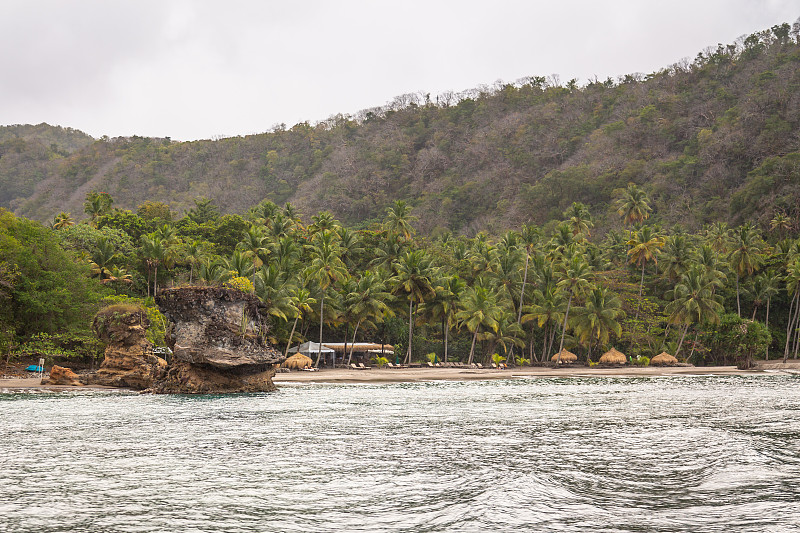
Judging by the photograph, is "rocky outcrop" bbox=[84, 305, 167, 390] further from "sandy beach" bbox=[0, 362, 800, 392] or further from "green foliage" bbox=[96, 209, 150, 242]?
"green foliage" bbox=[96, 209, 150, 242]

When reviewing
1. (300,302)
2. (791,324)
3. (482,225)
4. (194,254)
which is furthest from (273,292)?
(482,225)

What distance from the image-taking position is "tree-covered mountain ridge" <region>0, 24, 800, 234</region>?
99.7 m

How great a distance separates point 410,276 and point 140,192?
3966 inches

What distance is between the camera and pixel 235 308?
34062mm

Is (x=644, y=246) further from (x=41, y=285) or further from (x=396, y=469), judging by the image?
(x=396, y=469)

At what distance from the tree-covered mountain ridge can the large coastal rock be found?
7476cm

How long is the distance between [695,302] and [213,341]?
4930 cm

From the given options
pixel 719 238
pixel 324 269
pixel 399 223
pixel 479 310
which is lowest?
pixel 479 310

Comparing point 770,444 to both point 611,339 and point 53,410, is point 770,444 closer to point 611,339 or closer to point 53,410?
point 53,410

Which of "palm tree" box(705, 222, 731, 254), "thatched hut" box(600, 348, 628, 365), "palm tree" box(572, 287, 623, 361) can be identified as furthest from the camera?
"palm tree" box(705, 222, 731, 254)

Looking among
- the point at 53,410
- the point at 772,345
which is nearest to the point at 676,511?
the point at 53,410

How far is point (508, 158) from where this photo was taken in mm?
136000

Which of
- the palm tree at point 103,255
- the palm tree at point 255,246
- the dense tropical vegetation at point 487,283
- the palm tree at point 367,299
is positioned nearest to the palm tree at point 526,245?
the dense tropical vegetation at point 487,283

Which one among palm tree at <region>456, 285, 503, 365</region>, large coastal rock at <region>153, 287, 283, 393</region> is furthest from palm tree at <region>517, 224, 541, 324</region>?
large coastal rock at <region>153, 287, 283, 393</region>
